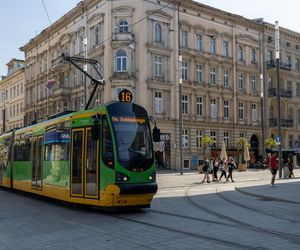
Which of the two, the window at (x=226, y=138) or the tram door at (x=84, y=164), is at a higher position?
the window at (x=226, y=138)

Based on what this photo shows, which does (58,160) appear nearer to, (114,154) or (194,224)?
(114,154)

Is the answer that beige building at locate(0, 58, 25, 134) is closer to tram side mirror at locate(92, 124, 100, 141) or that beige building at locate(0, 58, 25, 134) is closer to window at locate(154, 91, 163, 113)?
window at locate(154, 91, 163, 113)

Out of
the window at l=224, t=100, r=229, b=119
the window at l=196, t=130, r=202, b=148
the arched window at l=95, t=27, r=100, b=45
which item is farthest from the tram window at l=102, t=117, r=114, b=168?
the window at l=224, t=100, r=229, b=119

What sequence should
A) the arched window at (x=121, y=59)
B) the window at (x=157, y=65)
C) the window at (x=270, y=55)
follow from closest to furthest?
the arched window at (x=121, y=59), the window at (x=157, y=65), the window at (x=270, y=55)

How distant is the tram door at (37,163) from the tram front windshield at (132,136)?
16.9 ft

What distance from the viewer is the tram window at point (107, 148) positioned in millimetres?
12266

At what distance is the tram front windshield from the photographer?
40.7 ft

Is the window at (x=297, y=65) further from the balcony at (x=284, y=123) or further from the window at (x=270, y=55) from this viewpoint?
the balcony at (x=284, y=123)

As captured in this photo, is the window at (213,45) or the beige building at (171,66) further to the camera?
the window at (213,45)

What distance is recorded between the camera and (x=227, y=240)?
846cm

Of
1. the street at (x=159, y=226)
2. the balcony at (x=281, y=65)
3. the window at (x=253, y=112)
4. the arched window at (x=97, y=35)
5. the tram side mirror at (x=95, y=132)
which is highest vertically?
the arched window at (x=97, y=35)

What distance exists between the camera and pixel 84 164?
1304 cm

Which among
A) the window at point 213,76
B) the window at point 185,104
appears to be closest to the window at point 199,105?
the window at point 185,104

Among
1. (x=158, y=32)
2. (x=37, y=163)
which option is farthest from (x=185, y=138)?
(x=37, y=163)
